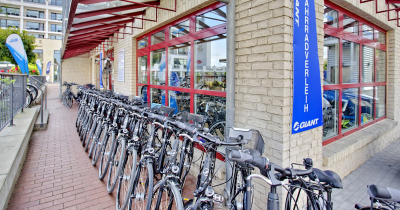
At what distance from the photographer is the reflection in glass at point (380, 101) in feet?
18.4

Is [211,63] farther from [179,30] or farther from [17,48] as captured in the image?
[17,48]

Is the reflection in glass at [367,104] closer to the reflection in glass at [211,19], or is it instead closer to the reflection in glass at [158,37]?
the reflection in glass at [211,19]

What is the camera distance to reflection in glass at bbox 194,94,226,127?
3.69 m

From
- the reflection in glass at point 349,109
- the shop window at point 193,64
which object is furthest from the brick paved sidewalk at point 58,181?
the reflection in glass at point 349,109

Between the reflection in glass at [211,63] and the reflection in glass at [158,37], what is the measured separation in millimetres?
1517

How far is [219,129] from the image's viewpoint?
12.4 ft

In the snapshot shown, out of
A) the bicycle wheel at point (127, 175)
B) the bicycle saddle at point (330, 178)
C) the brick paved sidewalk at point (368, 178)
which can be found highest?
the bicycle saddle at point (330, 178)

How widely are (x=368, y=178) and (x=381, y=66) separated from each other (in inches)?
129

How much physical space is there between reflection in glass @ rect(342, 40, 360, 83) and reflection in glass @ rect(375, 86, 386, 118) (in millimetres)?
1253

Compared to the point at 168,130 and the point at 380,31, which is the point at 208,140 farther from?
the point at 380,31

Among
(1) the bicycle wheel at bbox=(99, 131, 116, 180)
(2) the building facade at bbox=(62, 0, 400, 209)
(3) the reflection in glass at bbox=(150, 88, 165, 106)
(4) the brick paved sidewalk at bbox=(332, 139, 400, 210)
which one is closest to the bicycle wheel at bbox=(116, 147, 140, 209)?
(1) the bicycle wheel at bbox=(99, 131, 116, 180)

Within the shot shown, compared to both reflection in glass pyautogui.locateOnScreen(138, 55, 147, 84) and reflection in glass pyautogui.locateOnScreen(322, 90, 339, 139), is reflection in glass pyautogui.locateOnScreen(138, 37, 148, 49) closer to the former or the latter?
reflection in glass pyautogui.locateOnScreen(138, 55, 147, 84)

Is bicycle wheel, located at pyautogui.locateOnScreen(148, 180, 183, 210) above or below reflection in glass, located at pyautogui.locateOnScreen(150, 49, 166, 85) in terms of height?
below

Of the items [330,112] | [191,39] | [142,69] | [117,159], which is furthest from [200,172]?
[142,69]
